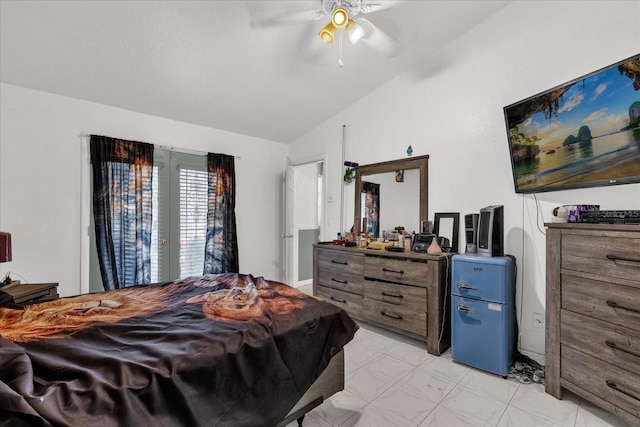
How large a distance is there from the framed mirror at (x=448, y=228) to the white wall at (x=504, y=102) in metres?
0.07

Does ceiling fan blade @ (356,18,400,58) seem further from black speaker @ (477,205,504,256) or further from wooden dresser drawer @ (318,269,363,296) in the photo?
wooden dresser drawer @ (318,269,363,296)

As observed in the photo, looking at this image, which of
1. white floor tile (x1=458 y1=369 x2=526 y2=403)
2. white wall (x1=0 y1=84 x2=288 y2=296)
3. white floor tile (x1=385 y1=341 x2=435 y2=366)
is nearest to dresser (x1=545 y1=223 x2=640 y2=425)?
white floor tile (x1=458 y1=369 x2=526 y2=403)

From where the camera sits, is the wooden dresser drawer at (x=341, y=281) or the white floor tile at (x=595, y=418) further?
the wooden dresser drawer at (x=341, y=281)

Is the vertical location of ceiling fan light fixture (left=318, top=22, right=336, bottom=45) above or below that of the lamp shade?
above

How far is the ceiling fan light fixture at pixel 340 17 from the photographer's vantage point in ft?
6.15

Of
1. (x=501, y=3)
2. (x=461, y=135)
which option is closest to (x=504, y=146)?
(x=461, y=135)

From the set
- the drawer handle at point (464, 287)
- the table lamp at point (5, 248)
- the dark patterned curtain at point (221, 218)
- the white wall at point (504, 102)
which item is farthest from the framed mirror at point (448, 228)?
the table lamp at point (5, 248)

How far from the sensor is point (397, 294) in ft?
8.75

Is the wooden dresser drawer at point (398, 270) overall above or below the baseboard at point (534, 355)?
above

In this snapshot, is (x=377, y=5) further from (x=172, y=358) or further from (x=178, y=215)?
(x=178, y=215)

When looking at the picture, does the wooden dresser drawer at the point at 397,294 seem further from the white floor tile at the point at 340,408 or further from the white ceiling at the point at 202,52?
the white ceiling at the point at 202,52

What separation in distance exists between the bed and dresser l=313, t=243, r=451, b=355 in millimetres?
1107

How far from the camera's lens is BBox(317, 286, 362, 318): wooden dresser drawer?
3021mm

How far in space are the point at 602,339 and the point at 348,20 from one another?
2536 mm
